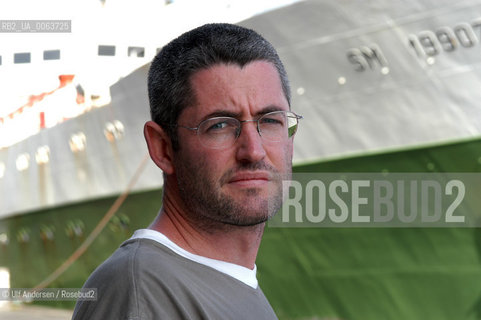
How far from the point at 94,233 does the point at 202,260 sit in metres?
11.8

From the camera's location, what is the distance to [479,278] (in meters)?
8.25

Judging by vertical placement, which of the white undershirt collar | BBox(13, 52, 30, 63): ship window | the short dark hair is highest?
the short dark hair

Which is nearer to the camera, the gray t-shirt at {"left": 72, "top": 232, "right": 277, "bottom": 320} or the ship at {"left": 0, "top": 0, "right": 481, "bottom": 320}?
the gray t-shirt at {"left": 72, "top": 232, "right": 277, "bottom": 320}

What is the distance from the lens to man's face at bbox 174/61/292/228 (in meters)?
1.51

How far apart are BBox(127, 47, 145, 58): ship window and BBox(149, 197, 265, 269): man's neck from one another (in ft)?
37.4

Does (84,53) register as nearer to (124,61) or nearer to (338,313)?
(124,61)

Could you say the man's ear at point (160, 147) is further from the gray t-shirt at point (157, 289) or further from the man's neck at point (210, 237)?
the gray t-shirt at point (157, 289)

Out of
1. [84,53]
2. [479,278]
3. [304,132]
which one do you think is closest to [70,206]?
[84,53]

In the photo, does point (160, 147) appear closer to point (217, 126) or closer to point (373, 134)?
point (217, 126)

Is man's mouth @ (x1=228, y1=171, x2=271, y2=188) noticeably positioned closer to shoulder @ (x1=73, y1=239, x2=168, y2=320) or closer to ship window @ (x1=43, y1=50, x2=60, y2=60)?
shoulder @ (x1=73, y1=239, x2=168, y2=320)

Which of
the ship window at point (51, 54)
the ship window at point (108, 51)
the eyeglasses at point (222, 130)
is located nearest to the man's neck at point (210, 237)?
the eyeglasses at point (222, 130)

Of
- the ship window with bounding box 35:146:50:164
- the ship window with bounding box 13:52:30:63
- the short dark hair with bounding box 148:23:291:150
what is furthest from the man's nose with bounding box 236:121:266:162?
the ship window with bounding box 13:52:30:63

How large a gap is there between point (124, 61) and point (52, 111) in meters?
2.42

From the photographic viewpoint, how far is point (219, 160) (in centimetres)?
151
